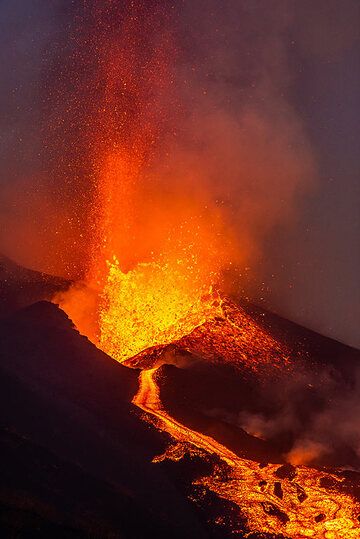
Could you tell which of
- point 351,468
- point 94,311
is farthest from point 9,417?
point 94,311

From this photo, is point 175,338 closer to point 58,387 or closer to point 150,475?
point 58,387

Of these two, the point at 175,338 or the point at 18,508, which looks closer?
the point at 18,508

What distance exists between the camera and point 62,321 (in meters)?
18.3

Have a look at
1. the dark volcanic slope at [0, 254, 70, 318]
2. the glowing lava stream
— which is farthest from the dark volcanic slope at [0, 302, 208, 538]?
the dark volcanic slope at [0, 254, 70, 318]

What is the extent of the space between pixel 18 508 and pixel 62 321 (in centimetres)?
984

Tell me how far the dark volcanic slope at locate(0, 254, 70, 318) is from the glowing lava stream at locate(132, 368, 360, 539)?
8.67 m

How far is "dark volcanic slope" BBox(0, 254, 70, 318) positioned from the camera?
21094 millimetres

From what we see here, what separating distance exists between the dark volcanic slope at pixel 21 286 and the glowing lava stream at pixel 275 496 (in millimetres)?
8674

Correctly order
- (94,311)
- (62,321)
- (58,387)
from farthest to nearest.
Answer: (94,311) < (62,321) < (58,387)

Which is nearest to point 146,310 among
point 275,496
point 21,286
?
point 21,286

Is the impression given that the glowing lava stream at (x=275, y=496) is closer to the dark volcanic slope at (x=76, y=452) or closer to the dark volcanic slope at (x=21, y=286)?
the dark volcanic slope at (x=76, y=452)

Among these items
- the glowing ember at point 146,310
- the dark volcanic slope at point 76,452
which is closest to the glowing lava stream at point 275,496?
the dark volcanic slope at point 76,452

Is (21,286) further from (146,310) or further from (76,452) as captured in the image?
(76,452)

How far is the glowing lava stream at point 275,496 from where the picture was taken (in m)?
10.9
